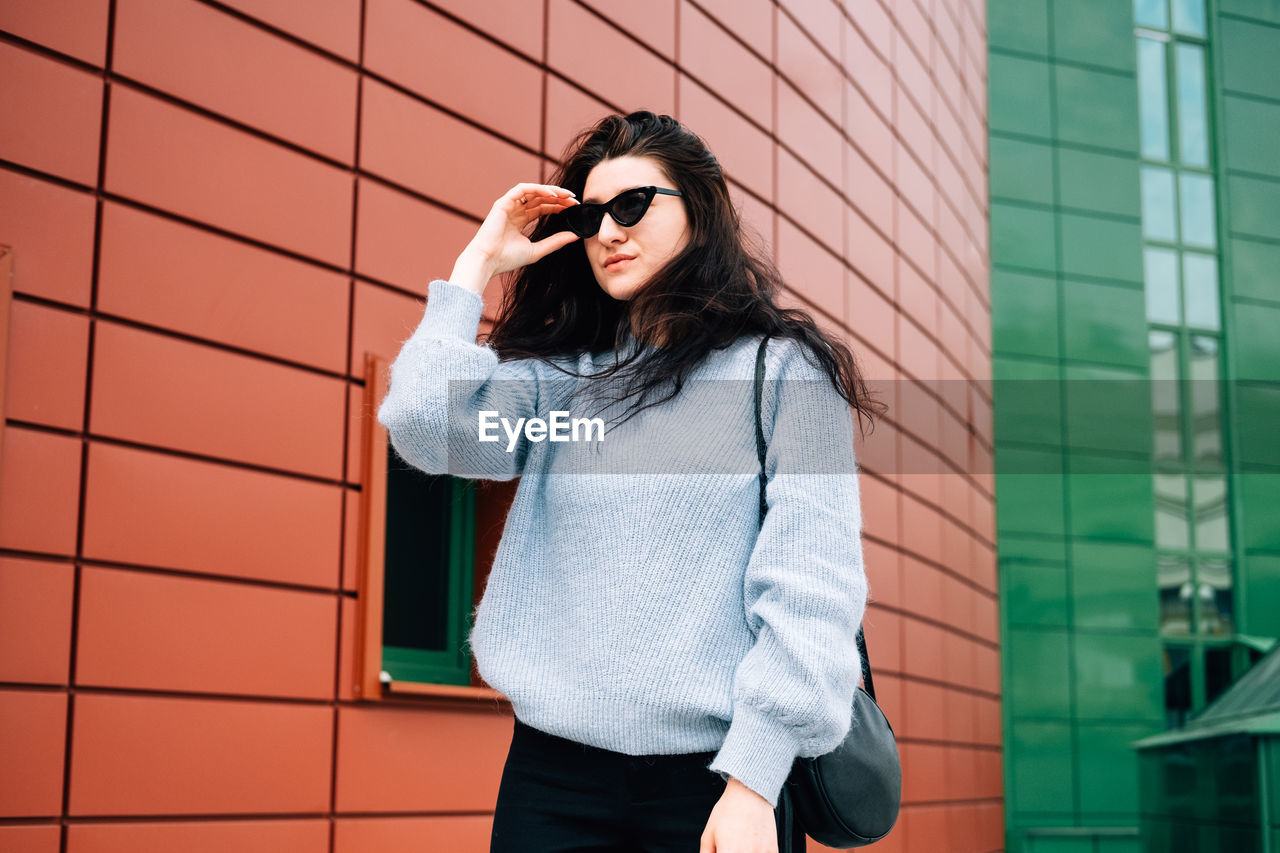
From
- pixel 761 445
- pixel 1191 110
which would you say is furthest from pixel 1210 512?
pixel 761 445

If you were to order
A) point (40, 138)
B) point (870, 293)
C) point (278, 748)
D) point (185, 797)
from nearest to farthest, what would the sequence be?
point (40, 138) → point (185, 797) → point (278, 748) → point (870, 293)

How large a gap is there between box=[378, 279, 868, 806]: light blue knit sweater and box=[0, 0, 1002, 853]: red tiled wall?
2.30 m

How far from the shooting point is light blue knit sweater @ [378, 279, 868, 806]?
1774 mm

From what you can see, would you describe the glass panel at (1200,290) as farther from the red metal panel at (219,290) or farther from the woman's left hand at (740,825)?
the woman's left hand at (740,825)

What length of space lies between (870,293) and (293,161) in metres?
5.96

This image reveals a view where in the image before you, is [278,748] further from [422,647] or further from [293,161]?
[293,161]

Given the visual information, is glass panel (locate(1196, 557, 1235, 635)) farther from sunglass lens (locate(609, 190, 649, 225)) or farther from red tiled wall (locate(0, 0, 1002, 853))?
sunglass lens (locate(609, 190, 649, 225))

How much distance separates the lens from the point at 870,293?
32.8 feet

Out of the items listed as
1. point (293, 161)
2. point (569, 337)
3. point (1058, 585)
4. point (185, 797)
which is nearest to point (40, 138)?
point (293, 161)

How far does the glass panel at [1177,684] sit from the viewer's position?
15.3 metres

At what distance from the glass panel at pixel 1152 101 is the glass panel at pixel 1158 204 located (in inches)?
9.9

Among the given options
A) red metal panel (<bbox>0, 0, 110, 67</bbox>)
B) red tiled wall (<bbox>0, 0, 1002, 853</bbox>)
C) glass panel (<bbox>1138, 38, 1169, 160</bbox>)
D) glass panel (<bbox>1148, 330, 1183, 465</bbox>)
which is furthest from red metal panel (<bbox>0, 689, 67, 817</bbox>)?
glass panel (<bbox>1138, 38, 1169, 160</bbox>)

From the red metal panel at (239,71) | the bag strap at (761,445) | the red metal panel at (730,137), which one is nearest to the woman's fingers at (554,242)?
the bag strap at (761,445)

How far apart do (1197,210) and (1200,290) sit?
1.06 metres
